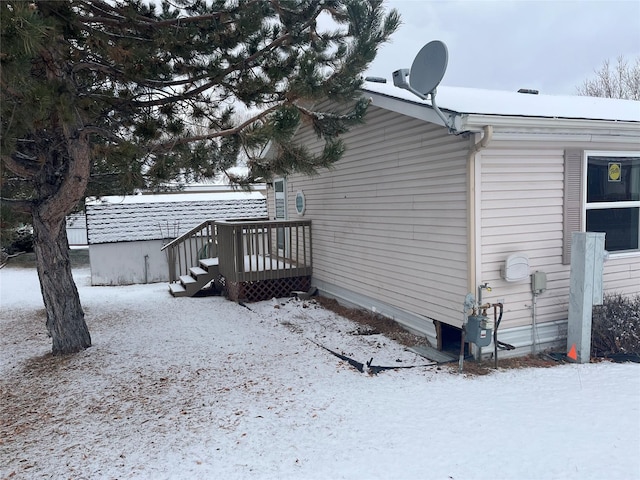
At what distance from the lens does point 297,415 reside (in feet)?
13.8

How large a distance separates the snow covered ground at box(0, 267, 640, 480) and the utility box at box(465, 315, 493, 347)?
1.35 feet

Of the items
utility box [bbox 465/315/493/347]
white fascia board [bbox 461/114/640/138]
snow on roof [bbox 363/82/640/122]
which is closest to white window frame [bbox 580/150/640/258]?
white fascia board [bbox 461/114/640/138]

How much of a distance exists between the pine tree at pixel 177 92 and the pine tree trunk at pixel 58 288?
0.05 ft

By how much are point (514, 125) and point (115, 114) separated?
515 centimetres

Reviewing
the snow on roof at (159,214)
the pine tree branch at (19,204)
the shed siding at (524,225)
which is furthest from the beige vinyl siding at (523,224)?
the snow on roof at (159,214)

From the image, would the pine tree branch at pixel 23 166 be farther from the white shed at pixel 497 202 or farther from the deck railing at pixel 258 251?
the white shed at pixel 497 202

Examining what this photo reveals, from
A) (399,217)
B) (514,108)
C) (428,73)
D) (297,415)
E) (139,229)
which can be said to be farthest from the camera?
(139,229)

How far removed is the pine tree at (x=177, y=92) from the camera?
16.1ft

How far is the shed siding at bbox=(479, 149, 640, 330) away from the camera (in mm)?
5379

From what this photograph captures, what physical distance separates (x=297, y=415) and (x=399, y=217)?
3.55m

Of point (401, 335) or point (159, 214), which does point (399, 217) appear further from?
point (159, 214)

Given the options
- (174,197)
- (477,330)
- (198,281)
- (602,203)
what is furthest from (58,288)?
(174,197)

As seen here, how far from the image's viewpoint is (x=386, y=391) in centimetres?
469

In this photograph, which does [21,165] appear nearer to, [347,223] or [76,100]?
[76,100]
